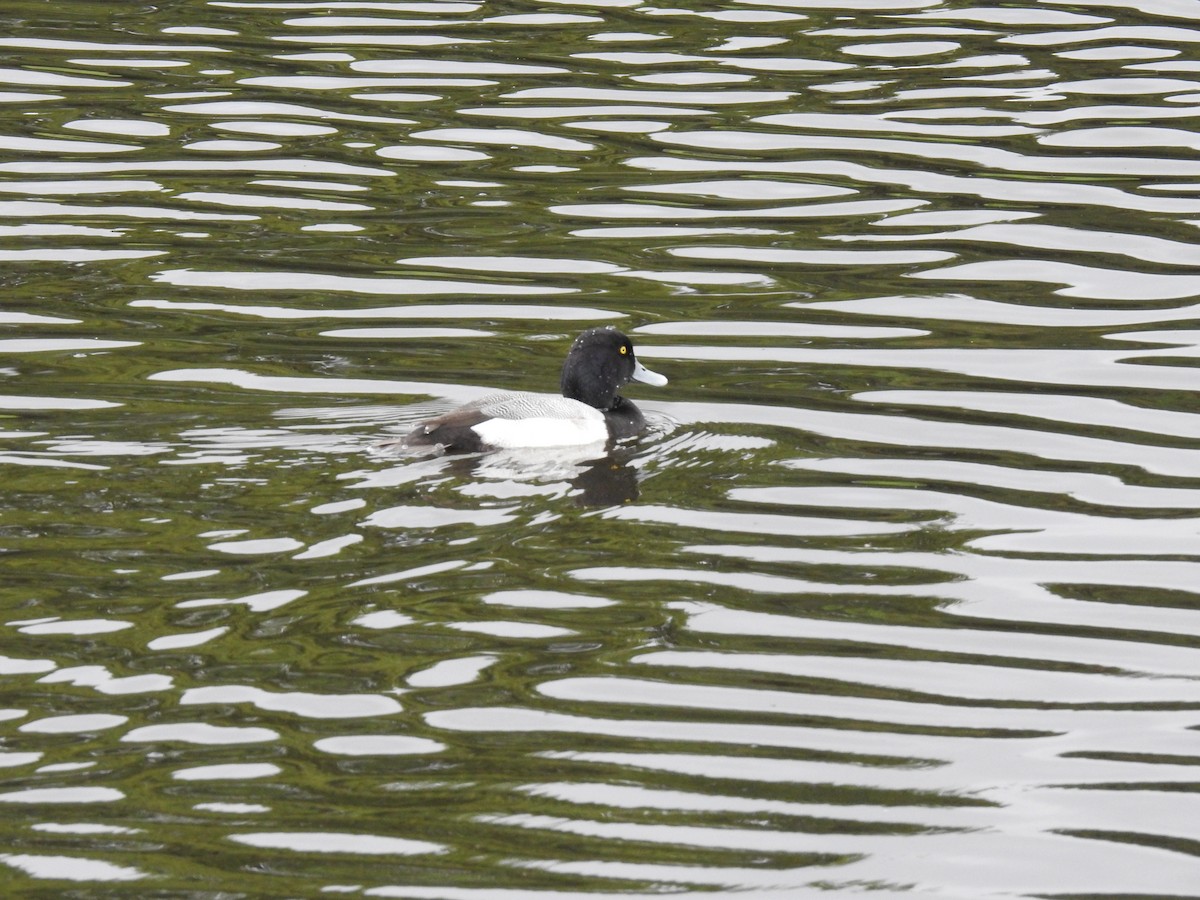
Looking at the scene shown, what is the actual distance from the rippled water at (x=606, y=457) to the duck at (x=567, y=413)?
0.15 metres

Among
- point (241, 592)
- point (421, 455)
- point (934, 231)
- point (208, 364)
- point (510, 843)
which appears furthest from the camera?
point (934, 231)

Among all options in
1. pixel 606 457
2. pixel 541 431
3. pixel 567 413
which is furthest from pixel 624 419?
pixel 541 431

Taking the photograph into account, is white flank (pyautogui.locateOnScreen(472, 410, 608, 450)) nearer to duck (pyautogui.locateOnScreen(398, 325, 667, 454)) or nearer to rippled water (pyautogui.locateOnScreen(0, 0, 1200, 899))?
duck (pyautogui.locateOnScreen(398, 325, 667, 454))

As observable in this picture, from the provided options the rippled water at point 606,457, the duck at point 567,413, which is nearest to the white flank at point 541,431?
the duck at point 567,413

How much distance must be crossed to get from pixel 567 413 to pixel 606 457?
0.34 metres

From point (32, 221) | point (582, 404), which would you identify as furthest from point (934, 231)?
point (32, 221)

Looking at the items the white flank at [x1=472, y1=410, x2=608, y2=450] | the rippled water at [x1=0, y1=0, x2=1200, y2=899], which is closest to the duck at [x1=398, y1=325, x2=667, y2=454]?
the white flank at [x1=472, y1=410, x2=608, y2=450]

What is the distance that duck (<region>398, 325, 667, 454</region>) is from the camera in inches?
385

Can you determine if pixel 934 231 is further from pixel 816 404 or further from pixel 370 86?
pixel 370 86

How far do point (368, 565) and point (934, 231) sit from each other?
661 cm

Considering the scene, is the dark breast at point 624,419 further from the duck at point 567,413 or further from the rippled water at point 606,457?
the rippled water at point 606,457

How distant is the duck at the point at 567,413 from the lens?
9.78m

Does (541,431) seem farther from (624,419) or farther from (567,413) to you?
(624,419)

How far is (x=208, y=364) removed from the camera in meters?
11.1
